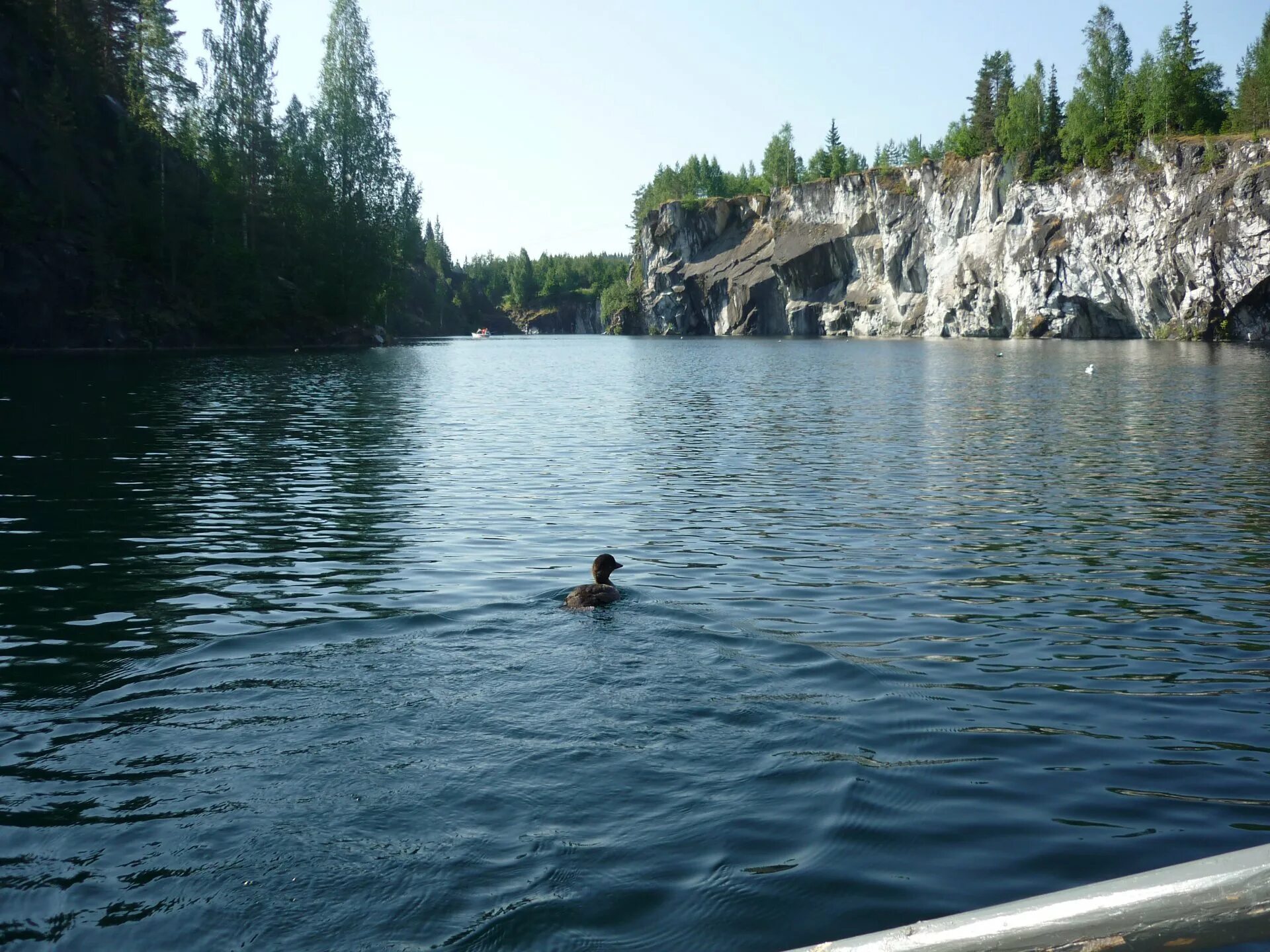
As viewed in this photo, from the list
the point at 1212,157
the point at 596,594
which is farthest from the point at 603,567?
the point at 1212,157

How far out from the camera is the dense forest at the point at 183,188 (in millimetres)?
66812

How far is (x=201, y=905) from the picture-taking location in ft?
18.6

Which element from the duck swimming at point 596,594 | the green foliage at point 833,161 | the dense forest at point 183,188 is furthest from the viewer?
the green foliage at point 833,161

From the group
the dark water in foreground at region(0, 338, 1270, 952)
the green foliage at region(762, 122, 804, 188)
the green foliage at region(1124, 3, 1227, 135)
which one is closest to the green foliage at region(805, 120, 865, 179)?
the green foliage at region(762, 122, 804, 188)

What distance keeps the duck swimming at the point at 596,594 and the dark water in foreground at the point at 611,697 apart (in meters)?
0.32

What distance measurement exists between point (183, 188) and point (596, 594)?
76.8 meters

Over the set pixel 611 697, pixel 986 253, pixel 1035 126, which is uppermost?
pixel 1035 126

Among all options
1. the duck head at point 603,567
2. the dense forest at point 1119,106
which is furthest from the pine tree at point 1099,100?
the duck head at point 603,567

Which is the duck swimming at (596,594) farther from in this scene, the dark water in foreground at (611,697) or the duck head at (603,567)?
the dark water in foreground at (611,697)

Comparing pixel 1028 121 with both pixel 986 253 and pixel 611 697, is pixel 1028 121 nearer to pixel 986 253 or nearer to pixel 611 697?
pixel 986 253

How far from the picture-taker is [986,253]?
123m

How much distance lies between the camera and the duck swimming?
12047mm

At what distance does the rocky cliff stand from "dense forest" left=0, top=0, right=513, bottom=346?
74.2m

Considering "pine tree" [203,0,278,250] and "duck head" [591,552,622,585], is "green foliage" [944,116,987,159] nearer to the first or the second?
"pine tree" [203,0,278,250]
